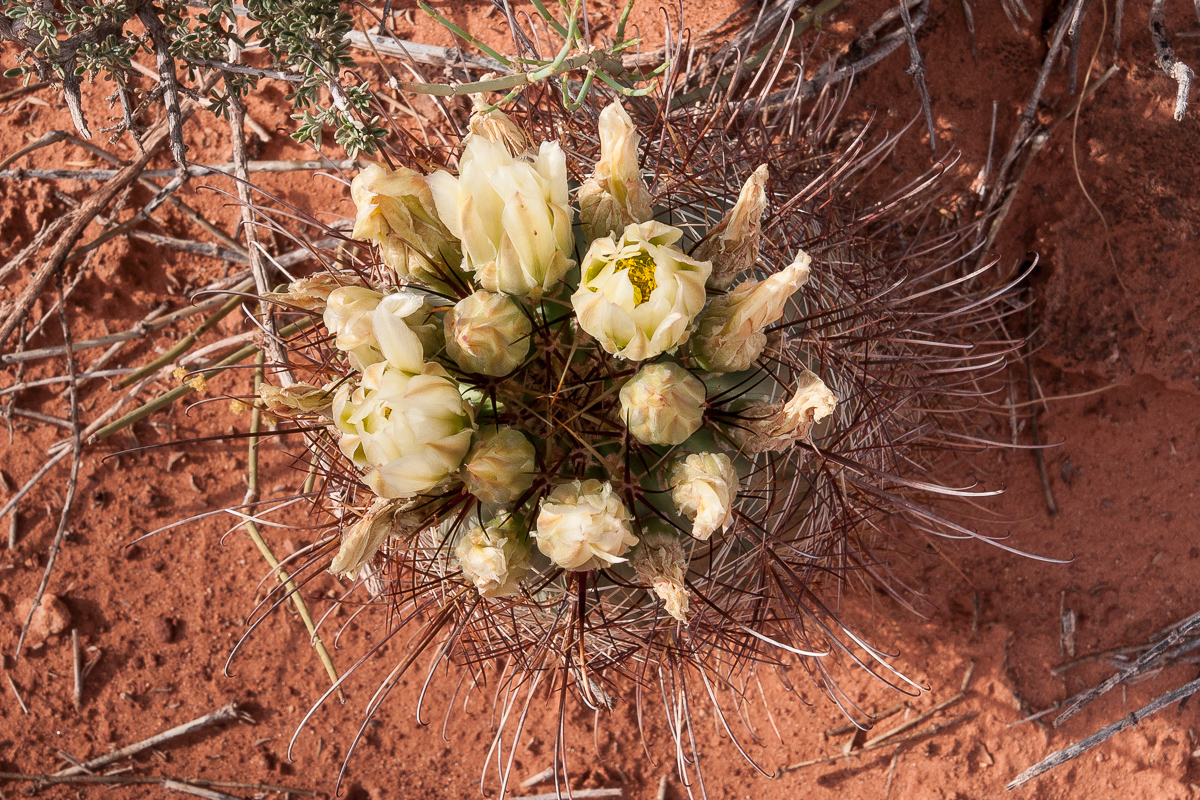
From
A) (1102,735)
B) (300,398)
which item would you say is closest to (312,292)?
(300,398)

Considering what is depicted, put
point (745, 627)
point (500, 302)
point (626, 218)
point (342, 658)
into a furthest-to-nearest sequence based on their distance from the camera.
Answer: point (342, 658) < point (745, 627) < point (626, 218) < point (500, 302)

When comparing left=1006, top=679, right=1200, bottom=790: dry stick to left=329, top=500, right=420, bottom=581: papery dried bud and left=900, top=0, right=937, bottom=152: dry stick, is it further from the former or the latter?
left=329, top=500, right=420, bottom=581: papery dried bud

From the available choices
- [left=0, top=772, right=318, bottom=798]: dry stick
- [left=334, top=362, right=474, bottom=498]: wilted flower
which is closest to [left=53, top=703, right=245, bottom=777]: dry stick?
[left=0, top=772, right=318, bottom=798]: dry stick

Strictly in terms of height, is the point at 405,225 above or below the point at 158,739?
above

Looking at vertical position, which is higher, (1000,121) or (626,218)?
(626,218)

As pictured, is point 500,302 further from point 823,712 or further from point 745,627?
point 823,712

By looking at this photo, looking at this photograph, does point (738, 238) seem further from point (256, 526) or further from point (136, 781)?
point (136, 781)

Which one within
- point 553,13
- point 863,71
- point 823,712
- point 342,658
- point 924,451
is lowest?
point 823,712

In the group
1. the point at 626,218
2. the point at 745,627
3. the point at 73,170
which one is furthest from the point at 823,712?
the point at 73,170
